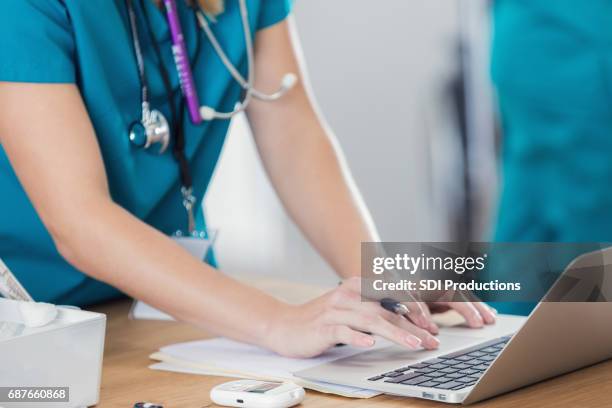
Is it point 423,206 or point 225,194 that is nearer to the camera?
point 423,206

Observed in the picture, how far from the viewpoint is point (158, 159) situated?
55.5 inches

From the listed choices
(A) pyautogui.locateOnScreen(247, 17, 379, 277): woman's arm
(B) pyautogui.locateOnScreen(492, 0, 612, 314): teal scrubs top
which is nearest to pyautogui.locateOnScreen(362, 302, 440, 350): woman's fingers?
(A) pyautogui.locateOnScreen(247, 17, 379, 277): woman's arm

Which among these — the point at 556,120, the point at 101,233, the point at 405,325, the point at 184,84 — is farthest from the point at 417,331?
the point at 556,120

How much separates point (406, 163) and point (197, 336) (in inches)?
77.3

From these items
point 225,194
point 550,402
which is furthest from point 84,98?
point 225,194

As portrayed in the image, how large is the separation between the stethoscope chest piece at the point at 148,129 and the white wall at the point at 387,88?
70.0 inches

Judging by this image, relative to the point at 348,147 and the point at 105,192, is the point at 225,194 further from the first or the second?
the point at 105,192

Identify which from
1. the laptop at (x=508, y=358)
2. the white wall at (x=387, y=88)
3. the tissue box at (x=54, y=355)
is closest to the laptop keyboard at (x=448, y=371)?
the laptop at (x=508, y=358)

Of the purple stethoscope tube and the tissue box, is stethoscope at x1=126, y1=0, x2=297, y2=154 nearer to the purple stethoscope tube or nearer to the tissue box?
the purple stethoscope tube

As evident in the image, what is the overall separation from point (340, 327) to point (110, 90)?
0.48 m

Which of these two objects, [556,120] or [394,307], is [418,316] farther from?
[556,120]

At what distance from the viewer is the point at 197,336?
1289 mm

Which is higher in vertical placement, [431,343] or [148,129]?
[148,129]

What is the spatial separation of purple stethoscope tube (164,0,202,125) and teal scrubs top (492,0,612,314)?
3.29ft
